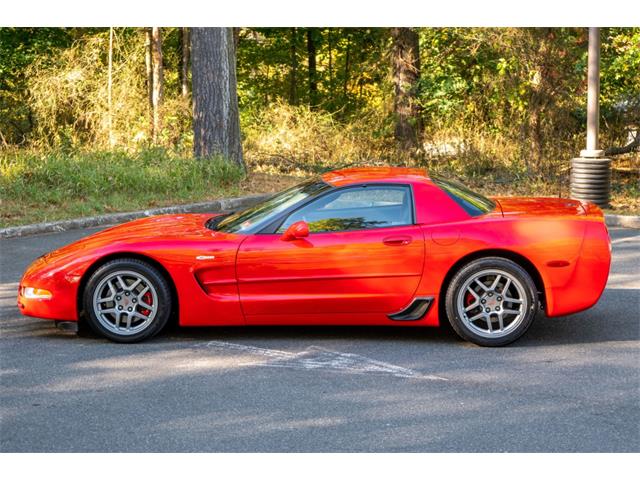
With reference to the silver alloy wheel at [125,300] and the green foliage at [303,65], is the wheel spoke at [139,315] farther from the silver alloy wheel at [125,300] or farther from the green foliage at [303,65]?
the green foliage at [303,65]

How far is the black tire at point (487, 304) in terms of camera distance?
23.7 feet

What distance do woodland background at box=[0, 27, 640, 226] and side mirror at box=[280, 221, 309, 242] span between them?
24.1 ft

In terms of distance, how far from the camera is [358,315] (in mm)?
7395

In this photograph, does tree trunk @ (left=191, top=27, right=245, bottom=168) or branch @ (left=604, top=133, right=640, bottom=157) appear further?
branch @ (left=604, top=133, right=640, bottom=157)

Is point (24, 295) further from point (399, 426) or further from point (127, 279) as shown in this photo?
point (399, 426)

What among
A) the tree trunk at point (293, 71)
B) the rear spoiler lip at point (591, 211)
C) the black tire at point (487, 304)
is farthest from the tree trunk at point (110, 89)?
the black tire at point (487, 304)

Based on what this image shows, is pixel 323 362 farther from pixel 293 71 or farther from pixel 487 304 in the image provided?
pixel 293 71

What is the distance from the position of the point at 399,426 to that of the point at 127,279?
108 inches

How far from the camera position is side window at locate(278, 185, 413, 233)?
24.5 ft

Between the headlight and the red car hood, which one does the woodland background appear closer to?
the red car hood

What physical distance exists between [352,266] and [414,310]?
1.86ft

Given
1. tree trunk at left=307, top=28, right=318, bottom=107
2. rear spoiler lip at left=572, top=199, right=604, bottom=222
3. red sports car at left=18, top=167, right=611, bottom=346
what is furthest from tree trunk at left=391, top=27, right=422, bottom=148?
red sports car at left=18, top=167, right=611, bottom=346

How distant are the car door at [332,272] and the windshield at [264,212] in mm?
222

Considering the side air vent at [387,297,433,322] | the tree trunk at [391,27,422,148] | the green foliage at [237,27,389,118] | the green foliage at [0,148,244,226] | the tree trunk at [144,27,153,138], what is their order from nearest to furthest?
1. the side air vent at [387,297,433,322]
2. the green foliage at [0,148,244,226]
3. the tree trunk at [391,27,422,148]
4. the tree trunk at [144,27,153,138]
5. the green foliage at [237,27,389,118]
